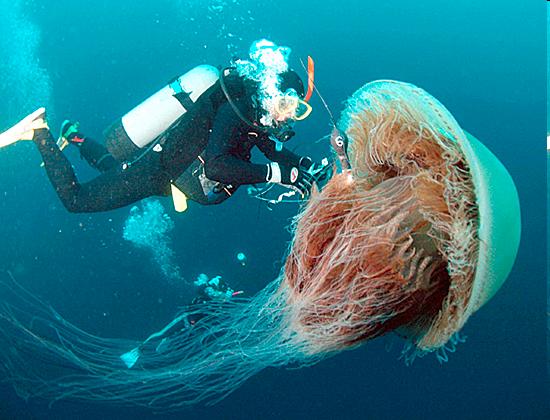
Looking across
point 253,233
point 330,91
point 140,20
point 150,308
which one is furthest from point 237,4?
point 150,308

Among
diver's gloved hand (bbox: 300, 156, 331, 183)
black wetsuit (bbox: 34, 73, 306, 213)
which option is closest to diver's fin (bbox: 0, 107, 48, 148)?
black wetsuit (bbox: 34, 73, 306, 213)

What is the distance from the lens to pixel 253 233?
47.1 ft

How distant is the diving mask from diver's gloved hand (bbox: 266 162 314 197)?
49 centimetres

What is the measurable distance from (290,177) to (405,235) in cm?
164

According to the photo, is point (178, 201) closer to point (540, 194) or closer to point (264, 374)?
point (264, 374)

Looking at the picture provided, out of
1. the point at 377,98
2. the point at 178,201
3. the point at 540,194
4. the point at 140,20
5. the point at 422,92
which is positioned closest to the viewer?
the point at 422,92

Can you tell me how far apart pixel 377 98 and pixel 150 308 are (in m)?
13.4

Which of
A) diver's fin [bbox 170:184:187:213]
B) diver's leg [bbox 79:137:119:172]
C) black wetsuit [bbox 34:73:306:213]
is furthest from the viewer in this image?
diver's leg [bbox 79:137:119:172]

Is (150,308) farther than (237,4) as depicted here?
No

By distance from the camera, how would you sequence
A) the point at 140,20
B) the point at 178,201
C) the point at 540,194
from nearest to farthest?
the point at 178,201
the point at 540,194
the point at 140,20

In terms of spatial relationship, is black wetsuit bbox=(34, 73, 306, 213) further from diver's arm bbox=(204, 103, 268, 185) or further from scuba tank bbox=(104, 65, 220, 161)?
scuba tank bbox=(104, 65, 220, 161)

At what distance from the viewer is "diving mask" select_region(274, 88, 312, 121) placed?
14.0 feet

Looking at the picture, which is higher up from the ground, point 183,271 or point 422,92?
point 422,92

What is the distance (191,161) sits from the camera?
4.99 meters
